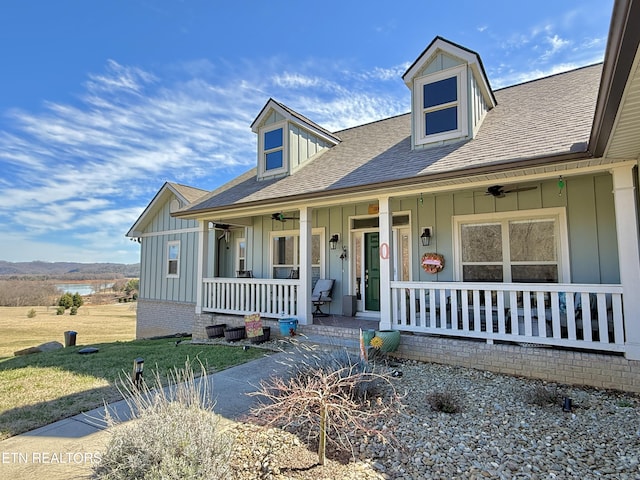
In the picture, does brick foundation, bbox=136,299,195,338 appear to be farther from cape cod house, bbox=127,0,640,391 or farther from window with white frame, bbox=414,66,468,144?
window with white frame, bbox=414,66,468,144

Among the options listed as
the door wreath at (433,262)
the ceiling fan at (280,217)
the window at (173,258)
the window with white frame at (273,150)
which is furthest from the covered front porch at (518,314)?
the window at (173,258)

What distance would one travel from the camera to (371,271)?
8688mm

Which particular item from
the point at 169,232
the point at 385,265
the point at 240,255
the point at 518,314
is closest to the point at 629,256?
the point at 518,314

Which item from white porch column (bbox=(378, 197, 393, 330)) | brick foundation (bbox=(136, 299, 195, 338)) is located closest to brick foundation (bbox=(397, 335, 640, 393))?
white porch column (bbox=(378, 197, 393, 330))

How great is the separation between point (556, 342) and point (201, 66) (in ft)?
38.7

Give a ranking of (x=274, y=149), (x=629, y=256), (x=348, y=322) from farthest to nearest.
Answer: (x=274, y=149) → (x=348, y=322) → (x=629, y=256)

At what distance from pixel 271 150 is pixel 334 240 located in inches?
127

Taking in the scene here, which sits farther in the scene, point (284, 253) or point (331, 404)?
point (284, 253)

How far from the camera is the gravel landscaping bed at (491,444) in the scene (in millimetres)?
2666

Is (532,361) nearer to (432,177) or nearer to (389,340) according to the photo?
(389,340)

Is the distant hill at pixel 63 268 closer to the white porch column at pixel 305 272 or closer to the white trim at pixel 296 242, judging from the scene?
the white trim at pixel 296 242

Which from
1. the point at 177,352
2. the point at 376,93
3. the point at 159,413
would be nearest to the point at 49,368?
the point at 177,352

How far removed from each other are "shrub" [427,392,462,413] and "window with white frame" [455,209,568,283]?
3.68 metres

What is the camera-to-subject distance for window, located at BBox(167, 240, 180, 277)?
1365 cm
